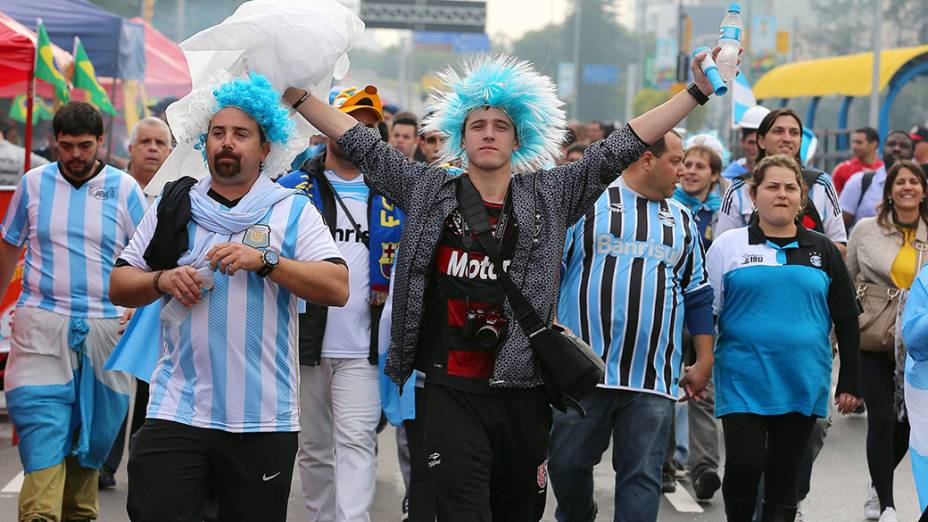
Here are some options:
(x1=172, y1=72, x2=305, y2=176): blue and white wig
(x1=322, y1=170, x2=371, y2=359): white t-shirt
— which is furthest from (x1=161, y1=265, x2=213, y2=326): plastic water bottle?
(x1=322, y1=170, x2=371, y2=359): white t-shirt

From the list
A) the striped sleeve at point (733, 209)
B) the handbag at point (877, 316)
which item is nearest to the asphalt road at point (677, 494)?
the handbag at point (877, 316)

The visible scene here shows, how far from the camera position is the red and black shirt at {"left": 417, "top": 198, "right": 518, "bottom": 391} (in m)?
5.04

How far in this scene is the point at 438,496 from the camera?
5070 millimetres

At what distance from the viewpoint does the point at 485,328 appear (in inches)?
196

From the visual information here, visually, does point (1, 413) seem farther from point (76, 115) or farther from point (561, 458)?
point (561, 458)

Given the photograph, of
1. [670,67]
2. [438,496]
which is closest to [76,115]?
[438,496]

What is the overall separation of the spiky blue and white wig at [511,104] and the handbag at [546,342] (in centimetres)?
31

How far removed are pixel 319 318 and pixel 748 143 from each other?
4.71 meters

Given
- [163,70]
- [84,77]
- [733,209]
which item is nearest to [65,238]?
[733,209]

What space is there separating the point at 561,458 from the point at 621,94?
99.6 metres

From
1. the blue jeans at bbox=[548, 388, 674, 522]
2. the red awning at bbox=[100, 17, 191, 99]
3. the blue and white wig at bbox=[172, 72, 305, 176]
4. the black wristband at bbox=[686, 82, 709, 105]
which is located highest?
the red awning at bbox=[100, 17, 191, 99]

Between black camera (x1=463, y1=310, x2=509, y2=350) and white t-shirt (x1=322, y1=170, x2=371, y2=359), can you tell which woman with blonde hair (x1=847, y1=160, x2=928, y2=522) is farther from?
black camera (x1=463, y1=310, x2=509, y2=350)

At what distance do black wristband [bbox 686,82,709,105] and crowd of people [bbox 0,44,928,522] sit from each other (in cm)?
1

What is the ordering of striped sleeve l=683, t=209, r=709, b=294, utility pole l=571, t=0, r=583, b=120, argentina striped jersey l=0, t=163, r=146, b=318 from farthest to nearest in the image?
utility pole l=571, t=0, r=583, b=120
argentina striped jersey l=0, t=163, r=146, b=318
striped sleeve l=683, t=209, r=709, b=294
